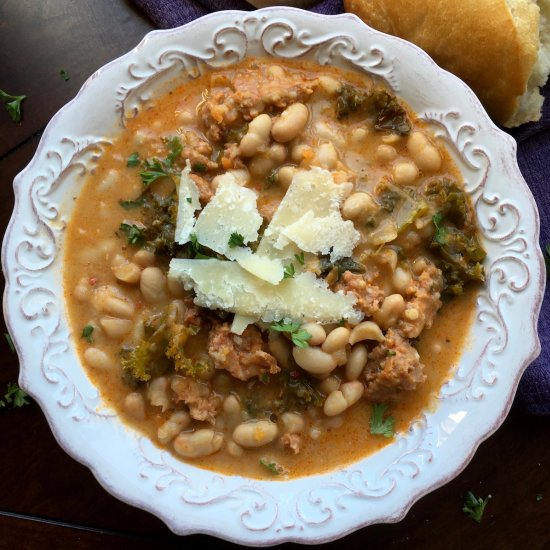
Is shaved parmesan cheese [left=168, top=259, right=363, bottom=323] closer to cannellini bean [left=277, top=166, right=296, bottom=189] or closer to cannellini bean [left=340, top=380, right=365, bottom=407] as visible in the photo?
cannellini bean [left=340, top=380, right=365, bottom=407]

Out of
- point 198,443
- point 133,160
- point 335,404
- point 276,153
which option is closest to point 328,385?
point 335,404

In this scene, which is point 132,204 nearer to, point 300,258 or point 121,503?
point 300,258

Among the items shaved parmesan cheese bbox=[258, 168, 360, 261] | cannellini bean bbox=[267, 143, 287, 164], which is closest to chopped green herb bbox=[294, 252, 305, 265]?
shaved parmesan cheese bbox=[258, 168, 360, 261]

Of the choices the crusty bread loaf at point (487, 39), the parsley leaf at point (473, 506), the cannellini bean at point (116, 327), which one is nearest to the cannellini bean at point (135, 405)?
the cannellini bean at point (116, 327)

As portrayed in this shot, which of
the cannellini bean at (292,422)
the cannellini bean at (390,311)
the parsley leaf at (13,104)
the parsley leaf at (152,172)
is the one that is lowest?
the cannellini bean at (292,422)

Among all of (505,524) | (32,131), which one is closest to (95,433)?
(32,131)

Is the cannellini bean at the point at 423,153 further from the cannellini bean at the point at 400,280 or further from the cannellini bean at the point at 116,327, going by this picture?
the cannellini bean at the point at 116,327
